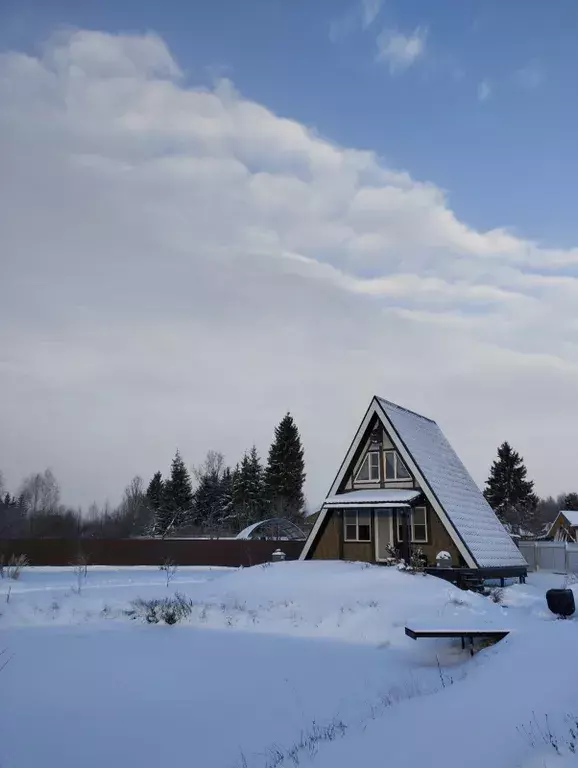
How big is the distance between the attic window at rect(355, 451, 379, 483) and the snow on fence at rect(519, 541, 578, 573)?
10.7m

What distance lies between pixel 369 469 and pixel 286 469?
3495 centimetres

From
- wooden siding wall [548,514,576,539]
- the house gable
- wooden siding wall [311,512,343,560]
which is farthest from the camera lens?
wooden siding wall [548,514,576,539]

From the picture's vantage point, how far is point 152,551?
124 feet

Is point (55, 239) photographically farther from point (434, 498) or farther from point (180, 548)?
point (180, 548)

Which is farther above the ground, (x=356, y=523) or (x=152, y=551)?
(x=356, y=523)

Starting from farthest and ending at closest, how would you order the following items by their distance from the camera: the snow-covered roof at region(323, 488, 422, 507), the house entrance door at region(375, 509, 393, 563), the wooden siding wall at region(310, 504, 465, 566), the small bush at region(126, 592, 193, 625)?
the house entrance door at region(375, 509, 393, 563) → the wooden siding wall at region(310, 504, 465, 566) → the snow-covered roof at region(323, 488, 422, 507) → the small bush at region(126, 592, 193, 625)

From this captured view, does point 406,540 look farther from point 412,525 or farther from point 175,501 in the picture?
point 175,501

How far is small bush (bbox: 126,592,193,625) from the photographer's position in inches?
617

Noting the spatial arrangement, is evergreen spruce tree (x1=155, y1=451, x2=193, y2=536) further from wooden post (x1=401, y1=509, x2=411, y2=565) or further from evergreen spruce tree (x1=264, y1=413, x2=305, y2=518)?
wooden post (x1=401, y1=509, x2=411, y2=565)

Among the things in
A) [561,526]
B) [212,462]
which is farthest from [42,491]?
[561,526]

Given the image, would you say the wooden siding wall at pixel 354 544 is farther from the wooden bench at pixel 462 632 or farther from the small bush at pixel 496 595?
the wooden bench at pixel 462 632

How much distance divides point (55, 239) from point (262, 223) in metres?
6.13

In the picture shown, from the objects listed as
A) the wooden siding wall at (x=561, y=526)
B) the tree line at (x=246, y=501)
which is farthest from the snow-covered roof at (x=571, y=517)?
the tree line at (x=246, y=501)

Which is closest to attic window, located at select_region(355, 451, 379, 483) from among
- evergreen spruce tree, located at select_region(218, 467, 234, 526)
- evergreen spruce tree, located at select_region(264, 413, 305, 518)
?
evergreen spruce tree, located at select_region(264, 413, 305, 518)
